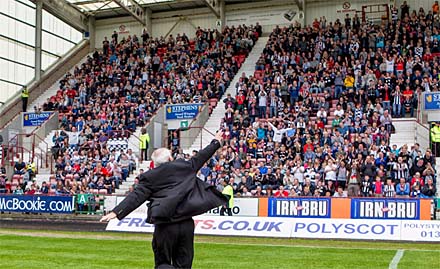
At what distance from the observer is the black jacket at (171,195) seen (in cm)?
805

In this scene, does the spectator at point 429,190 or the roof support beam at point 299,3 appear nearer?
the spectator at point 429,190

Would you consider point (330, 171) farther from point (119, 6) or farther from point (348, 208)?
point (119, 6)

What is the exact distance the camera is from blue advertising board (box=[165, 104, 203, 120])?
37.4 meters

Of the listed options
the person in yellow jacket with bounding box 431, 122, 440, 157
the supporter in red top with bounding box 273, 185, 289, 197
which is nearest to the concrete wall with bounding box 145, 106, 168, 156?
the supporter in red top with bounding box 273, 185, 289, 197

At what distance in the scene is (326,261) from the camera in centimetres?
1517

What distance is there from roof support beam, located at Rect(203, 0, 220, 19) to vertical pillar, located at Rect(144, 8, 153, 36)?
5.57 metres

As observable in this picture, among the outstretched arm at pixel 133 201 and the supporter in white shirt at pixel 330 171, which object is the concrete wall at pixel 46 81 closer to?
the supporter in white shirt at pixel 330 171

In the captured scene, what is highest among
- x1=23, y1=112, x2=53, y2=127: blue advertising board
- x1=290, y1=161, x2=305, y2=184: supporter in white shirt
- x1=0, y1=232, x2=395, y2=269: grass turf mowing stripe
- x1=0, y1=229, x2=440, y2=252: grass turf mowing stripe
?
x1=23, y1=112, x2=53, y2=127: blue advertising board

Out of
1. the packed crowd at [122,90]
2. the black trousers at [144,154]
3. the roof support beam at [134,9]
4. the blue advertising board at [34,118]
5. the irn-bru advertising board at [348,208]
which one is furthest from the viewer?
the roof support beam at [134,9]

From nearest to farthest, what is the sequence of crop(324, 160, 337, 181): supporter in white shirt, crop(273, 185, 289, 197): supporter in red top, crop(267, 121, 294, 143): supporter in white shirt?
crop(273, 185, 289, 197): supporter in red top
crop(324, 160, 337, 181): supporter in white shirt
crop(267, 121, 294, 143): supporter in white shirt

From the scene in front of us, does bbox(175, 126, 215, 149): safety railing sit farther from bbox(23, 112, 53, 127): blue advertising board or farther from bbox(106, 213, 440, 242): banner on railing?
bbox(106, 213, 440, 242): banner on railing

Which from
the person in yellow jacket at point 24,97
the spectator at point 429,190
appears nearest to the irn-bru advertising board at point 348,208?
the spectator at point 429,190

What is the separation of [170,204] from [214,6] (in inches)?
1605

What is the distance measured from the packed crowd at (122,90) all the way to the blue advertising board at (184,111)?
3.88ft
